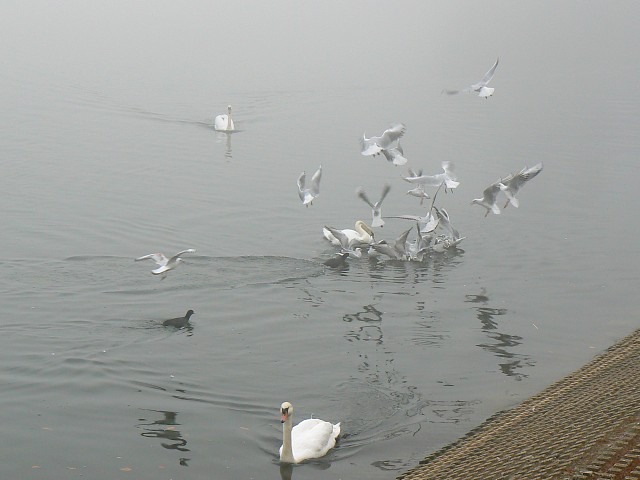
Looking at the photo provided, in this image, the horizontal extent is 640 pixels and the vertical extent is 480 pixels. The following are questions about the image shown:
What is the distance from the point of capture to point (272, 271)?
19.0m

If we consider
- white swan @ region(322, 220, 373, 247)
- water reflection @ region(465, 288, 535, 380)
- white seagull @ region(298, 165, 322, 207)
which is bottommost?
water reflection @ region(465, 288, 535, 380)

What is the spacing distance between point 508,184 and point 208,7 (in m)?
54.0

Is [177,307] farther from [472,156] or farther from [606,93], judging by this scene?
[606,93]

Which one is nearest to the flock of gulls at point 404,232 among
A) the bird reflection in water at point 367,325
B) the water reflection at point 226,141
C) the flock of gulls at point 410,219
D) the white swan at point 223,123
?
the flock of gulls at point 410,219

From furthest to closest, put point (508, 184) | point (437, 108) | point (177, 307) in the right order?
point (437, 108) → point (508, 184) → point (177, 307)

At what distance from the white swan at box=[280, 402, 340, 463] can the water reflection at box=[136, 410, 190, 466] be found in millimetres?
1179

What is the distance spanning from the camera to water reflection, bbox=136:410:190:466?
12.0 m

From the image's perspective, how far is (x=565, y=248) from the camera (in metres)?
21.2

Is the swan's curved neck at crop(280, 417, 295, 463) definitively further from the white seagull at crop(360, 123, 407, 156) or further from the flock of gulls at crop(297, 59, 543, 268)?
→ the white seagull at crop(360, 123, 407, 156)

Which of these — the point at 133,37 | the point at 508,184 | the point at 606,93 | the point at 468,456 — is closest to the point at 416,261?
the point at 508,184

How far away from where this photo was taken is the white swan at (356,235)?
65.7ft

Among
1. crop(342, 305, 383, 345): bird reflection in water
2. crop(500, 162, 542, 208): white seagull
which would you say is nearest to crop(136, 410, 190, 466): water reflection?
crop(342, 305, 383, 345): bird reflection in water

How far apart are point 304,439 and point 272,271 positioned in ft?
24.2

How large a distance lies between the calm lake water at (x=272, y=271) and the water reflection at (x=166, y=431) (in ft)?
0.12
